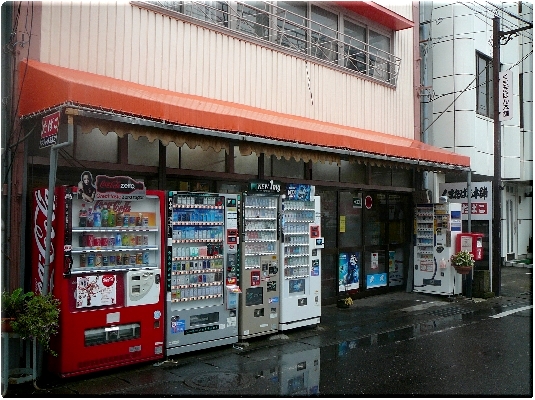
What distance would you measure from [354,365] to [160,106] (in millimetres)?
4712

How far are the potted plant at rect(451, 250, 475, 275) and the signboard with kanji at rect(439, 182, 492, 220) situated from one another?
146 centimetres

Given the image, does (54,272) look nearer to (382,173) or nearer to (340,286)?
(340,286)

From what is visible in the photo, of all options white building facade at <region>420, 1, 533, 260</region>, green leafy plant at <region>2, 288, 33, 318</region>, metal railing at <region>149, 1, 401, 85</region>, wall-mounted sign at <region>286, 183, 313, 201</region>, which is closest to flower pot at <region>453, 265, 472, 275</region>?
white building facade at <region>420, 1, 533, 260</region>

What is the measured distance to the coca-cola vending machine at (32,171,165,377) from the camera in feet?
22.3

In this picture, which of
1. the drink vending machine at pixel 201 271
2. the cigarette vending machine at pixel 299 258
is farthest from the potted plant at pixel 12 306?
the cigarette vending machine at pixel 299 258

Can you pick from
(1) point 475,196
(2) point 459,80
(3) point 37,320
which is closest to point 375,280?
(1) point 475,196

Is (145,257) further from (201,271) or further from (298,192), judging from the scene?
(298,192)

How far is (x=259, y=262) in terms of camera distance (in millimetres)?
9258

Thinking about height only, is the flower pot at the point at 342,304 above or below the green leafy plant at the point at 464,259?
below

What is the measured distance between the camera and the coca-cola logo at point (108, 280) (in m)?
7.13

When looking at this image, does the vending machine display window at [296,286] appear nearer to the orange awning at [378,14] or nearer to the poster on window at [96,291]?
the poster on window at [96,291]

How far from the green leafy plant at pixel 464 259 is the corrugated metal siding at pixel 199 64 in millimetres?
3737

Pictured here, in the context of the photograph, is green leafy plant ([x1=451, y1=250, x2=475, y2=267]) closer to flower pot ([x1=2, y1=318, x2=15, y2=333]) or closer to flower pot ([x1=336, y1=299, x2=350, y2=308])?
flower pot ([x1=336, y1=299, x2=350, y2=308])

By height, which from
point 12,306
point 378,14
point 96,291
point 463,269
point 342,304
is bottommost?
point 342,304
